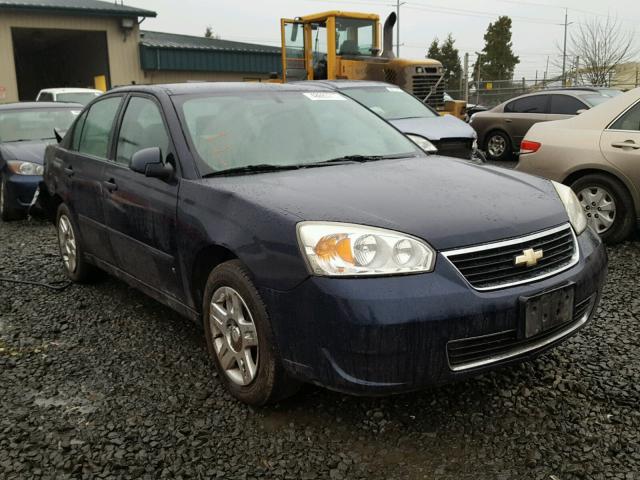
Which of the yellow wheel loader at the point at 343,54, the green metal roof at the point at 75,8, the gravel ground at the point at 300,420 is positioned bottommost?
the gravel ground at the point at 300,420

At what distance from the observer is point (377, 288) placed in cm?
238

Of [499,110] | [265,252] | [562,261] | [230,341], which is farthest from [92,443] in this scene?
[499,110]

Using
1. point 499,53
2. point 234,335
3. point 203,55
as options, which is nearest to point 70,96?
point 203,55

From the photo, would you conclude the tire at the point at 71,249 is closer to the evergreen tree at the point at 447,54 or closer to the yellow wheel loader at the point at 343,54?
the yellow wheel loader at the point at 343,54

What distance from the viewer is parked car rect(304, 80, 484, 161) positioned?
28.2 feet

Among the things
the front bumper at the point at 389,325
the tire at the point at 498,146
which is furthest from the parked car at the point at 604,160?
the tire at the point at 498,146

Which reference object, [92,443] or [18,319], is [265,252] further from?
[18,319]

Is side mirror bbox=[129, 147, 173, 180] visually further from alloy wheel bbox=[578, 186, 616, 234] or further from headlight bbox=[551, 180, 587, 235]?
alloy wheel bbox=[578, 186, 616, 234]

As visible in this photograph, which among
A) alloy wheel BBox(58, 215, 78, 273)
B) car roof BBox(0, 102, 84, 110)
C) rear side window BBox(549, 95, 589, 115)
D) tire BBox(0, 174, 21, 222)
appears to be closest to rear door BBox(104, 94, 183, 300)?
alloy wheel BBox(58, 215, 78, 273)

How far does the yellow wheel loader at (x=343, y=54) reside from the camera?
12609 mm

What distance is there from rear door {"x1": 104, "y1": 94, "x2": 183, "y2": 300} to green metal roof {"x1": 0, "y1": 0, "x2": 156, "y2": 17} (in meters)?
21.6

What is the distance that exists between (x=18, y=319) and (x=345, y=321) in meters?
2.94

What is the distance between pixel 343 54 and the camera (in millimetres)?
12875

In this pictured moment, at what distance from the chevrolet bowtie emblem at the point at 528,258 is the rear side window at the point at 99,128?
2.87m
